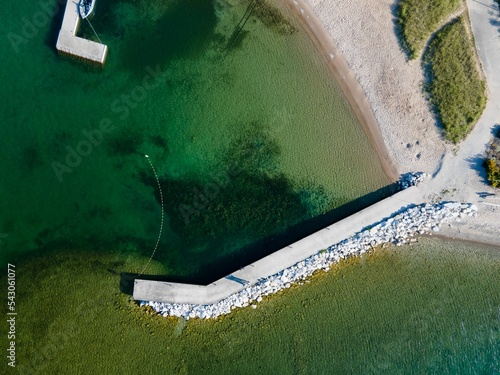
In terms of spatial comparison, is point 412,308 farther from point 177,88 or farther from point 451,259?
point 177,88

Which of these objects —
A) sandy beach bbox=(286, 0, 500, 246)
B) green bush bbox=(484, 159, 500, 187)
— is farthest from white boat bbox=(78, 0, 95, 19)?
→ green bush bbox=(484, 159, 500, 187)

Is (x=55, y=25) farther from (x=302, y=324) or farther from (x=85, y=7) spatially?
(x=302, y=324)

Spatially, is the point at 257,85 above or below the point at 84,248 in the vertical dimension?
above

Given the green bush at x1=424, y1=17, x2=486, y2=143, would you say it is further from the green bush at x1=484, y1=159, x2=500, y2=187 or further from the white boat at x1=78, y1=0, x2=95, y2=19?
the white boat at x1=78, y1=0, x2=95, y2=19

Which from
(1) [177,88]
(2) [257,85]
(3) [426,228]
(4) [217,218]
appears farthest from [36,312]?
(3) [426,228]

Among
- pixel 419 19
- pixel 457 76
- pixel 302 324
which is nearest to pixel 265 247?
pixel 302 324

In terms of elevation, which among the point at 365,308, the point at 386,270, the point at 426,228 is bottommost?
the point at 365,308

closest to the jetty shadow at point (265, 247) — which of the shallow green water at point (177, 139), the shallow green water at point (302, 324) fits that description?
the shallow green water at point (177, 139)
